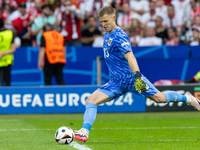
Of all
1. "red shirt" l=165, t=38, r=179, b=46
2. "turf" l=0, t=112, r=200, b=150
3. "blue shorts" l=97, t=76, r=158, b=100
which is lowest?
"turf" l=0, t=112, r=200, b=150

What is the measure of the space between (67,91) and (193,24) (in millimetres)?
5452

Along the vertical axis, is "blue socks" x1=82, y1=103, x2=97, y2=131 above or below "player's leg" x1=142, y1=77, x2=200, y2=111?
below

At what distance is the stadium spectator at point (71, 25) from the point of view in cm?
1218

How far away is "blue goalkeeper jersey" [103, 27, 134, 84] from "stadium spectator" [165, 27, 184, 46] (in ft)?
23.8

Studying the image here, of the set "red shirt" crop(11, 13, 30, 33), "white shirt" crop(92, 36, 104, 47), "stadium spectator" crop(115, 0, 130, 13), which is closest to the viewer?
"white shirt" crop(92, 36, 104, 47)

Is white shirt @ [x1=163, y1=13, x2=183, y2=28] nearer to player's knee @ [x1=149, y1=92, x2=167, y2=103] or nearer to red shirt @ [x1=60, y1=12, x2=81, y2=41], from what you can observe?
red shirt @ [x1=60, y1=12, x2=81, y2=41]

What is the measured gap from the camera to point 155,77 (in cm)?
1167

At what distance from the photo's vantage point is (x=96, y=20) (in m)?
13.4

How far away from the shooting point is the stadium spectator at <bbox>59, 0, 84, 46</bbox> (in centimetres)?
1218

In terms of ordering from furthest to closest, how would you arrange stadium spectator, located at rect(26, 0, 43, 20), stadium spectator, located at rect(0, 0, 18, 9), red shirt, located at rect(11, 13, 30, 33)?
stadium spectator, located at rect(0, 0, 18, 9) < stadium spectator, located at rect(26, 0, 43, 20) < red shirt, located at rect(11, 13, 30, 33)

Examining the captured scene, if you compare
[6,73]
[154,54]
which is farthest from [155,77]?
[6,73]

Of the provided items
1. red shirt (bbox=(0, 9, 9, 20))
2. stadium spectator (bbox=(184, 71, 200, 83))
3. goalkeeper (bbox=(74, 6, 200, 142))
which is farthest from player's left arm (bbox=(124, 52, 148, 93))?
red shirt (bbox=(0, 9, 9, 20))

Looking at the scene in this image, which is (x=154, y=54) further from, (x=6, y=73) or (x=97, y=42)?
(x=6, y=73)

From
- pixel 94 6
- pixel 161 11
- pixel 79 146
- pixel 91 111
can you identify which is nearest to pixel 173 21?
pixel 161 11
